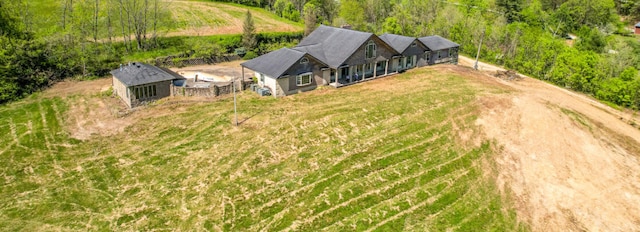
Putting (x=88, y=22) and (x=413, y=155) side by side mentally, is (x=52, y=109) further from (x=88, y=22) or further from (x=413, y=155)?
(x=413, y=155)

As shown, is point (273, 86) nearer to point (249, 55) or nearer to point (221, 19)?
point (249, 55)

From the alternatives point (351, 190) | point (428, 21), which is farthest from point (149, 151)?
point (428, 21)

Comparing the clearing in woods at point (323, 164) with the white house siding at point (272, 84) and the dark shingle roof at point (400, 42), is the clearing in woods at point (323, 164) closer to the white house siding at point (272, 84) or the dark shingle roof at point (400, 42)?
the white house siding at point (272, 84)

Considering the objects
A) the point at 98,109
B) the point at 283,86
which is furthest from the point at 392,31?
the point at 98,109

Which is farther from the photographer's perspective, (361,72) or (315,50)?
(361,72)

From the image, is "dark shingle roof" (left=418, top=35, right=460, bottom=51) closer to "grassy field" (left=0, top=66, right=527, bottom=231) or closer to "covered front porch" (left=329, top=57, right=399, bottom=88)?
"covered front porch" (left=329, top=57, right=399, bottom=88)

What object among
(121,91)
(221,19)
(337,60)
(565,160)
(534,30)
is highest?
(221,19)

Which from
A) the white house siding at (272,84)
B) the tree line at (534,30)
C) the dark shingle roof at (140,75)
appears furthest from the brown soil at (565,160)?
the dark shingle roof at (140,75)
